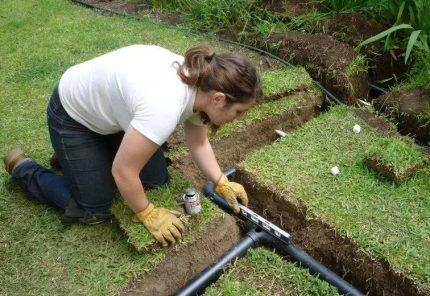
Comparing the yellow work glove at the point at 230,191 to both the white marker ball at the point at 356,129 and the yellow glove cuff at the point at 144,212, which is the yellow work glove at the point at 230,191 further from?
the white marker ball at the point at 356,129

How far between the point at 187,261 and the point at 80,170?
737mm

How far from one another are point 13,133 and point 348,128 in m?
2.45

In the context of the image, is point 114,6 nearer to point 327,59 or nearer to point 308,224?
point 327,59

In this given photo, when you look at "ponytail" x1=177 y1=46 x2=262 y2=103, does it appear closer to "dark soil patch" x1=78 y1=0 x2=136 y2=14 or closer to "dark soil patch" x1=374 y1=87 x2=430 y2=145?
"dark soil patch" x1=374 y1=87 x2=430 y2=145

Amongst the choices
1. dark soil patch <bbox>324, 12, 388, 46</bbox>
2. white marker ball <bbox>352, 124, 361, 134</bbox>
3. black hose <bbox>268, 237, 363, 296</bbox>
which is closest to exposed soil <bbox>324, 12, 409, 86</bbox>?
dark soil patch <bbox>324, 12, 388, 46</bbox>

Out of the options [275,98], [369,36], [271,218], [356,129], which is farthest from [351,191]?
[369,36]

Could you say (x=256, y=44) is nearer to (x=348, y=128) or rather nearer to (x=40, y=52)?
(x=348, y=128)

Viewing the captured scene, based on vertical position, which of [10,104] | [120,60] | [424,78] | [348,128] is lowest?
[10,104]

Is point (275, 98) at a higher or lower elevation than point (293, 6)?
lower

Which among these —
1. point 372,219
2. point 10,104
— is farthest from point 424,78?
point 10,104

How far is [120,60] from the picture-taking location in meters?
1.96

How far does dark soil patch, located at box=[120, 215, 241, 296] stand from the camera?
2154mm

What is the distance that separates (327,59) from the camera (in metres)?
3.71

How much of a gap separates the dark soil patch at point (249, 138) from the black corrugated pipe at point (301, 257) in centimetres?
31
